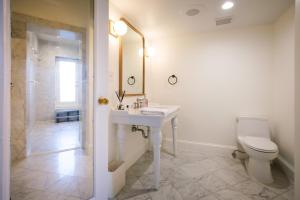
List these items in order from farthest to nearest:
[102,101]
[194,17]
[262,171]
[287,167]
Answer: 1. [194,17]
2. [287,167]
3. [262,171]
4. [102,101]

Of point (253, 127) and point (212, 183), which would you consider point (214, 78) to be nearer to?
point (253, 127)

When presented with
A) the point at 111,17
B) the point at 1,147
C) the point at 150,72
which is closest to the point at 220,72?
the point at 150,72

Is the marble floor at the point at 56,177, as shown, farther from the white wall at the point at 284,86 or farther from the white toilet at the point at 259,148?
the white wall at the point at 284,86

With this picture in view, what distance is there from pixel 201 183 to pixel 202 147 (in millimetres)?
995

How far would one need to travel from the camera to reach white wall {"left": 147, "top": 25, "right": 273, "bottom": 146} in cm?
240

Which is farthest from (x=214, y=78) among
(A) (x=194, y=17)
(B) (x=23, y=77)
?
(B) (x=23, y=77)

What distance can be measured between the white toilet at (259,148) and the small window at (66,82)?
2149mm

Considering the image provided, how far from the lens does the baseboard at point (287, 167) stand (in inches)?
72.2

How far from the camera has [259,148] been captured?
1.78m

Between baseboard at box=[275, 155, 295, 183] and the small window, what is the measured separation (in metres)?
2.64

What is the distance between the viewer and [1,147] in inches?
34.3

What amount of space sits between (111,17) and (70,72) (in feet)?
2.66

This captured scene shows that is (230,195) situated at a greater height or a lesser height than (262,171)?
lesser

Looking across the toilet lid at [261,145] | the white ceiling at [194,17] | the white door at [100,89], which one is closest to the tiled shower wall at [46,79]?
the white door at [100,89]
